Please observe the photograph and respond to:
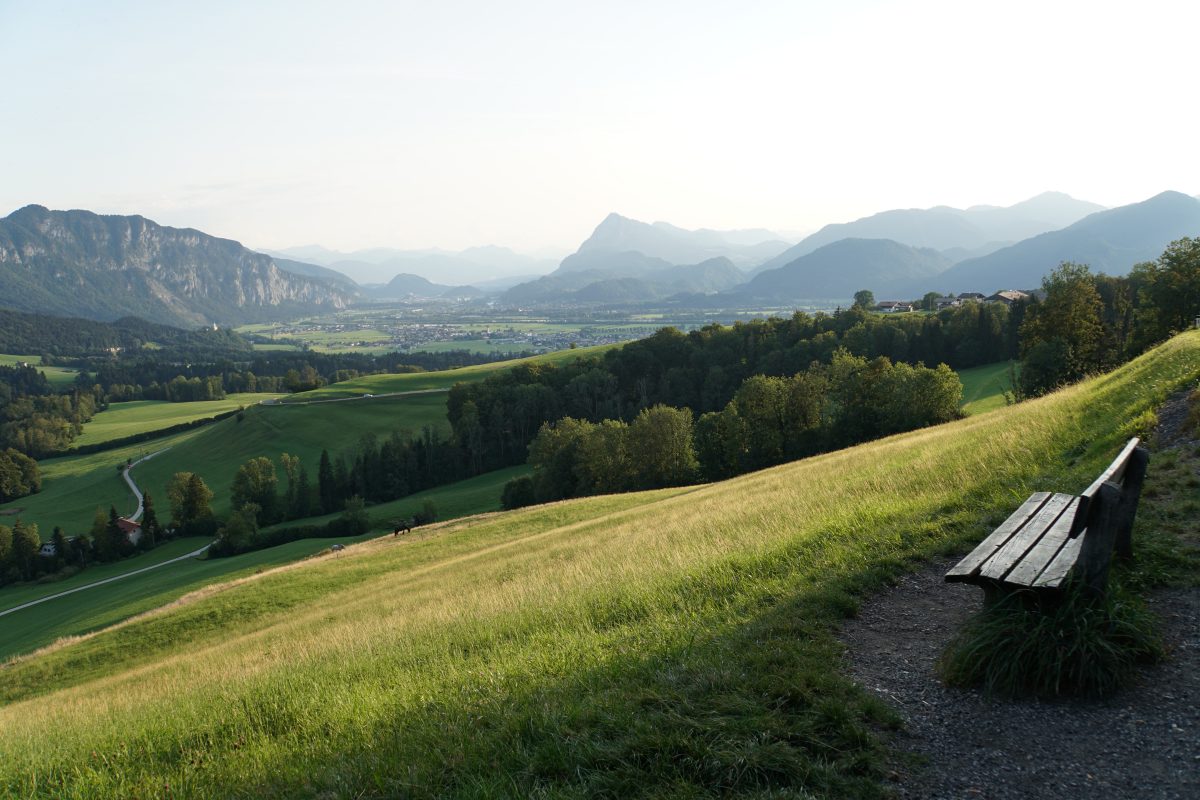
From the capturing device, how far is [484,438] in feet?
364

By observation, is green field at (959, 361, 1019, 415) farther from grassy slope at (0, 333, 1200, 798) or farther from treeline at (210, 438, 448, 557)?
treeline at (210, 438, 448, 557)

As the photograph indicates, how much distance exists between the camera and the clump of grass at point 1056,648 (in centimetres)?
593

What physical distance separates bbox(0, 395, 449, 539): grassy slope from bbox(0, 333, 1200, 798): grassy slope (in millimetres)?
95347

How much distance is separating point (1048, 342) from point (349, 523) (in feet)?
228

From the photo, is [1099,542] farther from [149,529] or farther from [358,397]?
[358,397]

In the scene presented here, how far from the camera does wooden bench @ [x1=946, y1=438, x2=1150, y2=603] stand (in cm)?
607

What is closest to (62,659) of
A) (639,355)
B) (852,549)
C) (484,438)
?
(852,549)

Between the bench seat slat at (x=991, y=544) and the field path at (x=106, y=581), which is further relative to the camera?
the field path at (x=106, y=581)

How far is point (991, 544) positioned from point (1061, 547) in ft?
2.07

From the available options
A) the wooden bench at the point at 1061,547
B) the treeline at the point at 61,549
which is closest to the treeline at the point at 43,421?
the treeline at the point at 61,549

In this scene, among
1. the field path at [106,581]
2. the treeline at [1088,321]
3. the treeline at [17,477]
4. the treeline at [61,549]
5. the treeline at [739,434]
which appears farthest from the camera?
the treeline at [17,477]

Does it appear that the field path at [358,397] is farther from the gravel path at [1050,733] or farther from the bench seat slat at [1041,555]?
the gravel path at [1050,733]

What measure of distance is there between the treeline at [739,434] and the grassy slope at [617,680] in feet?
144

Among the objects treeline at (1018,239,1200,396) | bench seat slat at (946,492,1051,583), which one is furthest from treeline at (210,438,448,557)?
bench seat slat at (946,492,1051,583)
